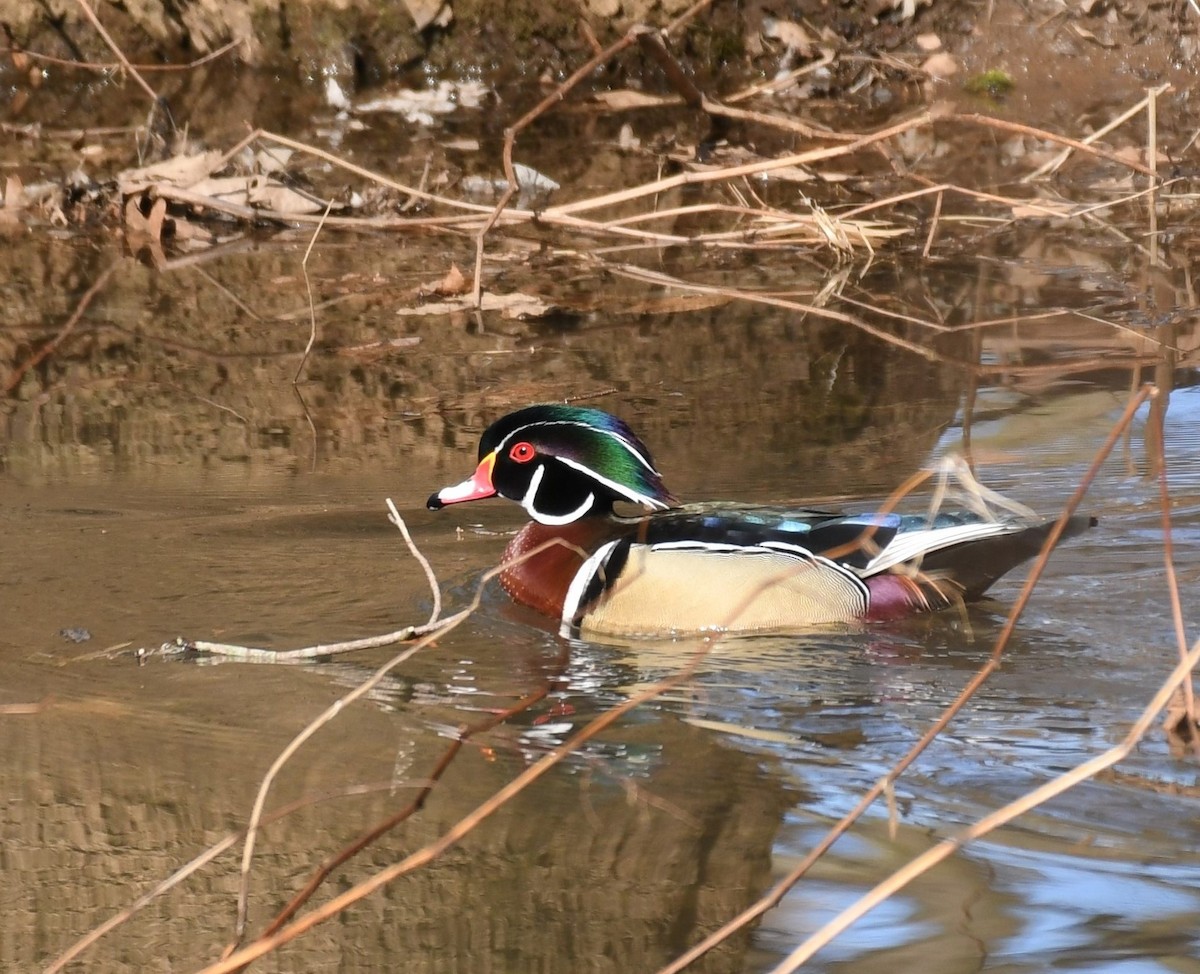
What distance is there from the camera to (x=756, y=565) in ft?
16.0

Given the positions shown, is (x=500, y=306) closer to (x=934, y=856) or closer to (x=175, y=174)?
(x=175, y=174)

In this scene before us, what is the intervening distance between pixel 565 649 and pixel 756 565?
0.59 metres

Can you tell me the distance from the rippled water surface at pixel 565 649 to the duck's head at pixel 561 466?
11.6 inches

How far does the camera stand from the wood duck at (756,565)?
192 inches

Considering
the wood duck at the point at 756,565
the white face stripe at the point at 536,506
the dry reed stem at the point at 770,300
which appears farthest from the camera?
the dry reed stem at the point at 770,300

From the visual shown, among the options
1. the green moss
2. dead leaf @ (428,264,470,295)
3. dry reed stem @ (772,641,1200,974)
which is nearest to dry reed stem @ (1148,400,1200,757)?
dry reed stem @ (772,641,1200,974)

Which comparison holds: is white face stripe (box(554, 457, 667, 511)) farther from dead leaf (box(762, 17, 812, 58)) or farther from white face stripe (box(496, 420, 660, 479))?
dead leaf (box(762, 17, 812, 58))

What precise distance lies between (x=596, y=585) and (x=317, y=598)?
0.82 metres

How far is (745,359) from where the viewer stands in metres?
7.08

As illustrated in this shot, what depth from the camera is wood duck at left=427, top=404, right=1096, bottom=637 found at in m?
4.87

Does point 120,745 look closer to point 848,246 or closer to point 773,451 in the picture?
point 773,451

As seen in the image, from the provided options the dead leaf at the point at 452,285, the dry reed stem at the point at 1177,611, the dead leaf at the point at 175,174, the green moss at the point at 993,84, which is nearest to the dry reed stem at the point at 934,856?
the dry reed stem at the point at 1177,611

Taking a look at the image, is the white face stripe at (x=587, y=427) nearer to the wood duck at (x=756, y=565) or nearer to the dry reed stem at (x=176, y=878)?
the wood duck at (x=756, y=565)

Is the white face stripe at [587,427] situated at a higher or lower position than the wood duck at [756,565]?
higher
